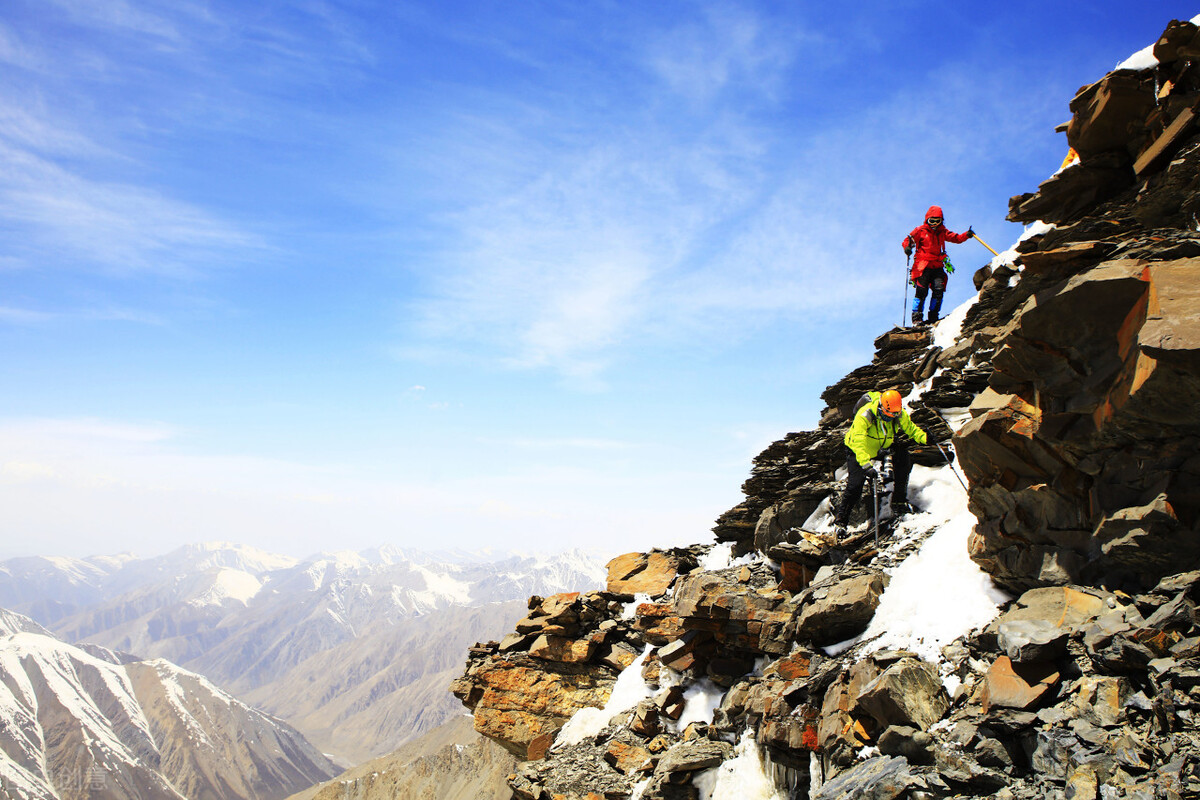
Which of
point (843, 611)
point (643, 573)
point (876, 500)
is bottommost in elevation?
point (643, 573)

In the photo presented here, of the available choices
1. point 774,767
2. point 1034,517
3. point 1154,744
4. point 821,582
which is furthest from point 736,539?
point 1154,744

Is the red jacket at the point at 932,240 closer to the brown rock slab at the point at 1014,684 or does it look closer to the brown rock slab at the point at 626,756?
the brown rock slab at the point at 1014,684

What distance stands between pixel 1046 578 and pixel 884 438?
227 inches

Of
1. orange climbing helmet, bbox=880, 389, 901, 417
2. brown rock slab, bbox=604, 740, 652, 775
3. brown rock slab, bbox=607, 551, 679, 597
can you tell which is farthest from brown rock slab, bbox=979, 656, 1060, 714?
brown rock slab, bbox=607, 551, 679, 597

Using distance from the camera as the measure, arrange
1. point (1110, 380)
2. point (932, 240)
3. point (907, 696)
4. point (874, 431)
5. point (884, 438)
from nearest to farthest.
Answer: point (1110, 380), point (907, 696), point (884, 438), point (874, 431), point (932, 240)

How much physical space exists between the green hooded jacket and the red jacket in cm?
923

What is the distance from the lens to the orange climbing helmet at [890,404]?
613 inches

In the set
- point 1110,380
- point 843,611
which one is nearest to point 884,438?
point 843,611

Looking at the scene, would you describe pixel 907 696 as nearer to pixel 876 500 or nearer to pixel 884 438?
pixel 876 500

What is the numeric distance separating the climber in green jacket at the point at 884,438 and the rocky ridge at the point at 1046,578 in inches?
50.6

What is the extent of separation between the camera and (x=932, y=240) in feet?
72.2

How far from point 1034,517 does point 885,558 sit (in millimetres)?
4263

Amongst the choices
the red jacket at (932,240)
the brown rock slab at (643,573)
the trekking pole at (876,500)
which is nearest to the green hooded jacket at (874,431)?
the trekking pole at (876,500)

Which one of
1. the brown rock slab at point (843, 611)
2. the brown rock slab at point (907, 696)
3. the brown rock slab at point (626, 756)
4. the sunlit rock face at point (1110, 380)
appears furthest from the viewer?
the brown rock slab at point (626, 756)
